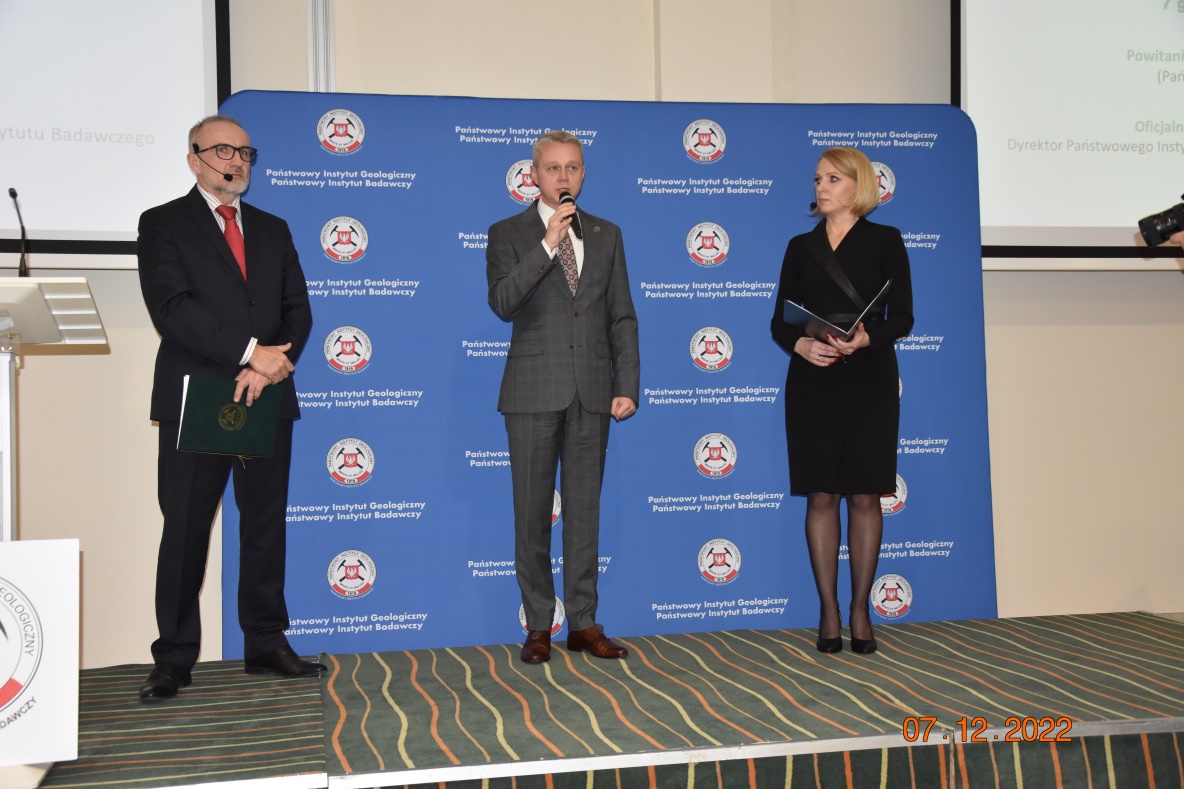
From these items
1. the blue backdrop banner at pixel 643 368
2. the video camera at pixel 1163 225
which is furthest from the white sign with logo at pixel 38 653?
the video camera at pixel 1163 225

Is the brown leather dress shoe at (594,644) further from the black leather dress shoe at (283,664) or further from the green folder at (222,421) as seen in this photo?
the green folder at (222,421)

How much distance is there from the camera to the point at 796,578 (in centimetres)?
395

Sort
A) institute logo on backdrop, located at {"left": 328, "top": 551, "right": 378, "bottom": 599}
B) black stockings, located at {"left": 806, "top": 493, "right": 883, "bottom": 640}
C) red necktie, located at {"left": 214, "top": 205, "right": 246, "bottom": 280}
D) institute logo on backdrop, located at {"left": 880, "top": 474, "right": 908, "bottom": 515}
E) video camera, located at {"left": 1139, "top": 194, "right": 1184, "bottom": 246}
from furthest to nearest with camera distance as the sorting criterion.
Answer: institute logo on backdrop, located at {"left": 880, "top": 474, "right": 908, "bottom": 515} < institute logo on backdrop, located at {"left": 328, "top": 551, "right": 378, "bottom": 599} < black stockings, located at {"left": 806, "top": 493, "right": 883, "bottom": 640} < red necktie, located at {"left": 214, "top": 205, "right": 246, "bottom": 280} < video camera, located at {"left": 1139, "top": 194, "right": 1184, "bottom": 246}

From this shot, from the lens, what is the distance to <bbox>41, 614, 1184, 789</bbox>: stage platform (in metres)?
2.32

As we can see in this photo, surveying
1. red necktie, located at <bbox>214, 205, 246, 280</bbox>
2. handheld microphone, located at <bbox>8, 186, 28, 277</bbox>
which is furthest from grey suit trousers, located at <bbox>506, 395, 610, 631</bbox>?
handheld microphone, located at <bbox>8, 186, 28, 277</bbox>

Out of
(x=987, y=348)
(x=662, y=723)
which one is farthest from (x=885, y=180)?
(x=662, y=723)

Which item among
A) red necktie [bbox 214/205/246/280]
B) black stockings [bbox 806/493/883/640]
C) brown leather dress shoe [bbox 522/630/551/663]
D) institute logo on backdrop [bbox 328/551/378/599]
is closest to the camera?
red necktie [bbox 214/205/246/280]

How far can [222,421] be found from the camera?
2.93m

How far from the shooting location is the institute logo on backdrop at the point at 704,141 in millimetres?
3969

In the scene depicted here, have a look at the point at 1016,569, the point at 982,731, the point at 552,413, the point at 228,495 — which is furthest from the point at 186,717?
the point at 1016,569

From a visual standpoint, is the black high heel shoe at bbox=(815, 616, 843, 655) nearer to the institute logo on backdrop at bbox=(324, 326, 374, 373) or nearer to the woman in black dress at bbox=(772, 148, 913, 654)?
the woman in black dress at bbox=(772, 148, 913, 654)

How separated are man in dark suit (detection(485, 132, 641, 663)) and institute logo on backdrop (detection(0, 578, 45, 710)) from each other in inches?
60.1

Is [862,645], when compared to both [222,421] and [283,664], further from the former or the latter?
[222,421]

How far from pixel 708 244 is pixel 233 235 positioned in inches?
72.1
